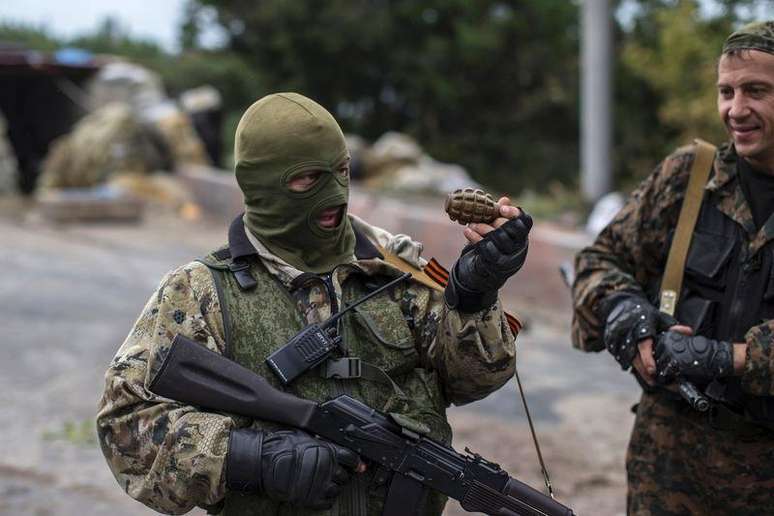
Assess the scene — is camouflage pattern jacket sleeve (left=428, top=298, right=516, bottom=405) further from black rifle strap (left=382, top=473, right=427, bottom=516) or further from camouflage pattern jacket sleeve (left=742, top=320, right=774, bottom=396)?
camouflage pattern jacket sleeve (left=742, top=320, right=774, bottom=396)

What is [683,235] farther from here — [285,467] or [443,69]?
[443,69]

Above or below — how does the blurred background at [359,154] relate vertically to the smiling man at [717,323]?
above

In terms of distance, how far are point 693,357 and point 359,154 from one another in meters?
13.8

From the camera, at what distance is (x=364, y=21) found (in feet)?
72.0

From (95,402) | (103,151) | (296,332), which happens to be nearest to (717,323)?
(296,332)

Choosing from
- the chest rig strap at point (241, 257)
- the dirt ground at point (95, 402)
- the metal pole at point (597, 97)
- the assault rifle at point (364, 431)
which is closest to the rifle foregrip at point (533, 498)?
the assault rifle at point (364, 431)

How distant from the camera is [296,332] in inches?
90.8

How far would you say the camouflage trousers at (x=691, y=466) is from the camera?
271cm

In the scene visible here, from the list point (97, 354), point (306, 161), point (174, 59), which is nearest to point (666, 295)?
point (306, 161)

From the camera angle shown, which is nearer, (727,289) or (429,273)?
(429,273)

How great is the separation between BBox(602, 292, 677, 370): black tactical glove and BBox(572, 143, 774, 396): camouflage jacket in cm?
12

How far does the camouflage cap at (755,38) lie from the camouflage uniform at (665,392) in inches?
13.0

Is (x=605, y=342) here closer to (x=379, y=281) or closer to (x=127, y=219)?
(x=379, y=281)

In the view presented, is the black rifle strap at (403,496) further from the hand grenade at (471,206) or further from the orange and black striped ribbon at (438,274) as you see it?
the hand grenade at (471,206)
